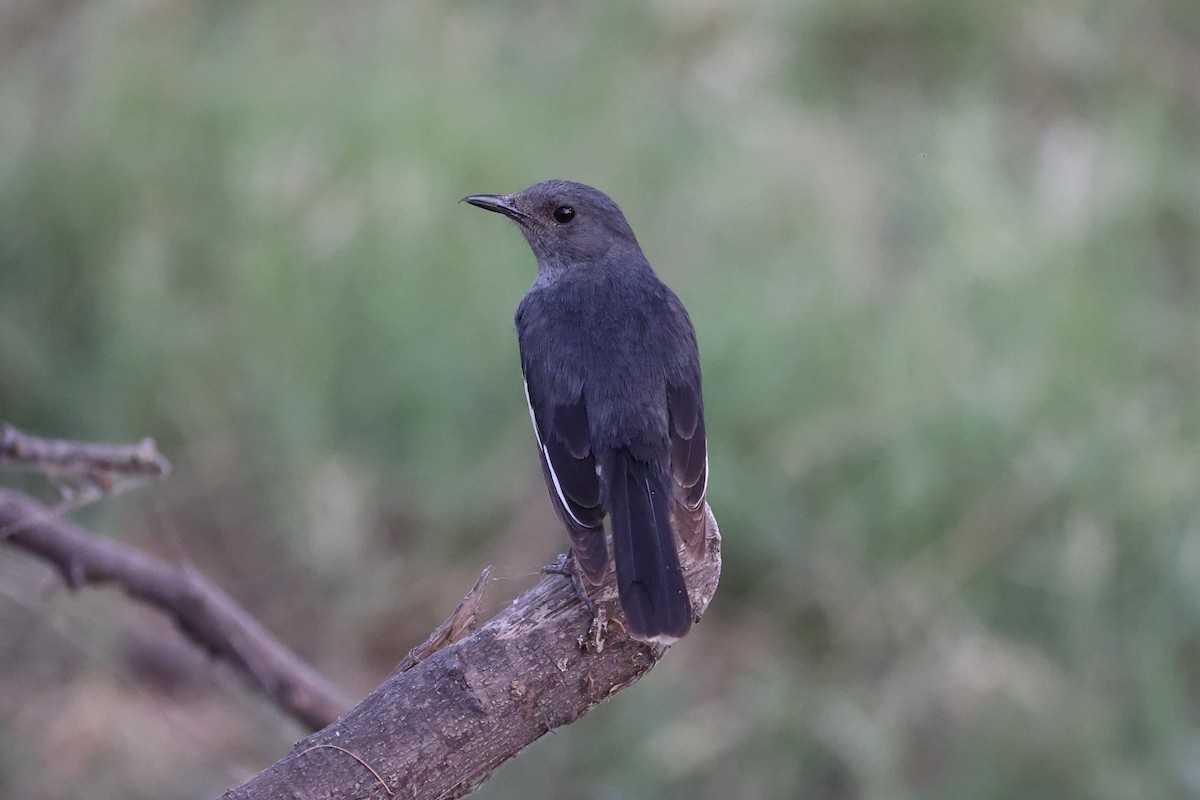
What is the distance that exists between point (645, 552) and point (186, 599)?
1022mm

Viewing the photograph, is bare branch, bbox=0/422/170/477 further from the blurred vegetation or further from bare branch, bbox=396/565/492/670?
the blurred vegetation

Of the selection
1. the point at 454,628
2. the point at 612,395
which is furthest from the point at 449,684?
the point at 612,395

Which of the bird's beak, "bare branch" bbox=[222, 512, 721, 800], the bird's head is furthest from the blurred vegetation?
"bare branch" bbox=[222, 512, 721, 800]

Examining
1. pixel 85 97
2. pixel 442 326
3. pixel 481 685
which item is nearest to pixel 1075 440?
pixel 442 326

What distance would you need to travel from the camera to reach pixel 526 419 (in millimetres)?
6215

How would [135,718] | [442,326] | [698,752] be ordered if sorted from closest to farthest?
[698,752] → [135,718] → [442,326]

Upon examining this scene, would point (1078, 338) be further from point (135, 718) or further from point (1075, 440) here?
point (135, 718)

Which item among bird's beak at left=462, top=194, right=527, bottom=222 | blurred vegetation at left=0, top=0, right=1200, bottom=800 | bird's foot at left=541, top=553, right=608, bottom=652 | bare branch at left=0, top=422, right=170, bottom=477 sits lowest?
blurred vegetation at left=0, top=0, right=1200, bottom=800

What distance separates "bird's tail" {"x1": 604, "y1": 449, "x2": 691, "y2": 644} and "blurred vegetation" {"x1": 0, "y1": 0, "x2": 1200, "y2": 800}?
1.28 metres

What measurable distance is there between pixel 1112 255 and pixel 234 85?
4.53 metres

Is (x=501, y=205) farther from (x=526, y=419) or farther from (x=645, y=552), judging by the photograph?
(x=645, y=552)

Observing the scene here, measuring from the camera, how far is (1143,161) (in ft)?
26.5

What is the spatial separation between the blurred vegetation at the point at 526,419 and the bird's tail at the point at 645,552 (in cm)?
128

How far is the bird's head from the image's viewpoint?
4.96 metres
